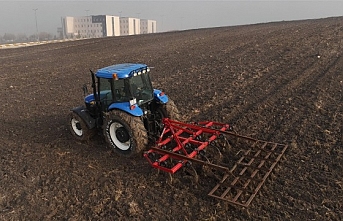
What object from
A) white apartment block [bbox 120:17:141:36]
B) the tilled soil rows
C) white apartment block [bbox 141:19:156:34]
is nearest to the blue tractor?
the tilled soil rows

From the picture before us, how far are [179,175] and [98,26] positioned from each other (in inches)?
5558

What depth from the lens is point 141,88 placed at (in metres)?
7.54

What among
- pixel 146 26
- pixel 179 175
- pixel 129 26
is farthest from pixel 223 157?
pixel 146 26

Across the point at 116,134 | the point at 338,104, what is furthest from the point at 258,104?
the point at 116,134

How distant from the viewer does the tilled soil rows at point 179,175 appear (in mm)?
5547

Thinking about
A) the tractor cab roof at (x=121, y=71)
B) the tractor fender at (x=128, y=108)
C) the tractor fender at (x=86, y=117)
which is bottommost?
the tractor fender at (x=86, y=117)

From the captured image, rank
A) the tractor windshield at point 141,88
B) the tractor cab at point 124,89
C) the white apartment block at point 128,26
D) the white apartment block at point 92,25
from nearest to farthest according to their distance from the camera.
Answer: the tractor cab at point 124,89 → the tractor windshield at point 141,88 → the white apartment block at point 92,25 → the white apartment block at point 128,26

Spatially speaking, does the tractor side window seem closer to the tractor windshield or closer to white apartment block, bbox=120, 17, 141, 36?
the tractor windshield

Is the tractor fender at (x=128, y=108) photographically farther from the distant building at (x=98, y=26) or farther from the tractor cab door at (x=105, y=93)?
the distant building at (x=98, y=26)

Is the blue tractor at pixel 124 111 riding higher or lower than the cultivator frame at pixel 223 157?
higher

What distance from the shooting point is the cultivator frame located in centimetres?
576

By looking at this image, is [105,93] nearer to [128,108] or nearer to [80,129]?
[128,108]

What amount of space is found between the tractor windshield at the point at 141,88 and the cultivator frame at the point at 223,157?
817 millimetres

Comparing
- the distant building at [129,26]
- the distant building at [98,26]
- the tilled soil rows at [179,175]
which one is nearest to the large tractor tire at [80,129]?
the tilled soil rows at [179,175]
